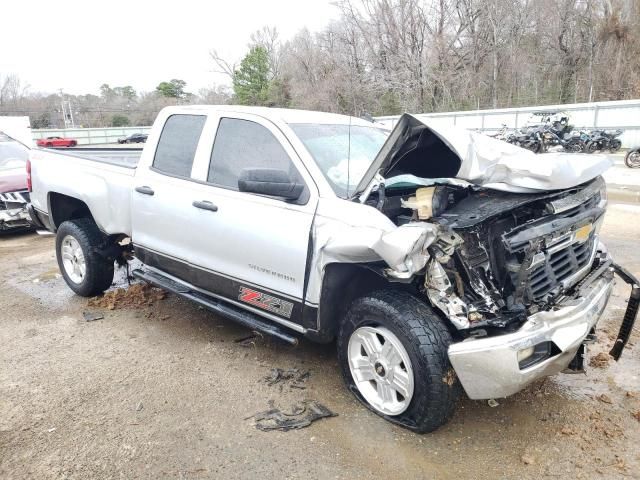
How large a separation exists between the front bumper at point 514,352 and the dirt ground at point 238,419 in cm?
45

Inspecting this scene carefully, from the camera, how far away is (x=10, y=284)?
5.91m

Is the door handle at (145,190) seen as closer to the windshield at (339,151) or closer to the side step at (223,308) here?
the side step at (223,308)

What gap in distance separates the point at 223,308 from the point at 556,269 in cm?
228

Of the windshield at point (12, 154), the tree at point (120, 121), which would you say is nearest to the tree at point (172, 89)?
the tree at point (120, 121)

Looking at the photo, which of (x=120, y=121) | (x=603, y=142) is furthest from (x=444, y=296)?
(x=120, y=121)

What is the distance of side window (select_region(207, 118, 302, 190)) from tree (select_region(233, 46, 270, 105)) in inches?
2057

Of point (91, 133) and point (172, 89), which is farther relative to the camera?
point (172, 89)

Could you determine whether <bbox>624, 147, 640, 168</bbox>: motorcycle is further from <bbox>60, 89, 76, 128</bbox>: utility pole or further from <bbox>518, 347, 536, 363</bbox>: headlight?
<bbox>60, 89, 76, 128</bbox>: utility pole

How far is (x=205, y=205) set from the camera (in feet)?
12.0

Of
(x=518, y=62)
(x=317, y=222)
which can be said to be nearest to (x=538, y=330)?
(x=317, y=222)

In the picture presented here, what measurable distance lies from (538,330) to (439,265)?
58cm

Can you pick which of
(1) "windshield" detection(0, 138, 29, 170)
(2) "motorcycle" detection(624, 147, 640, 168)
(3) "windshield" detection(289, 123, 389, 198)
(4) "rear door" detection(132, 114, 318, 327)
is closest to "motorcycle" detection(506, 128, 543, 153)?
(2) "motorcycle" detection(624, 147, 640, 168)

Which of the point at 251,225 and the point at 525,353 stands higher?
the point at 251,225

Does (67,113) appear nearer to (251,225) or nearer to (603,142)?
(603,142)
